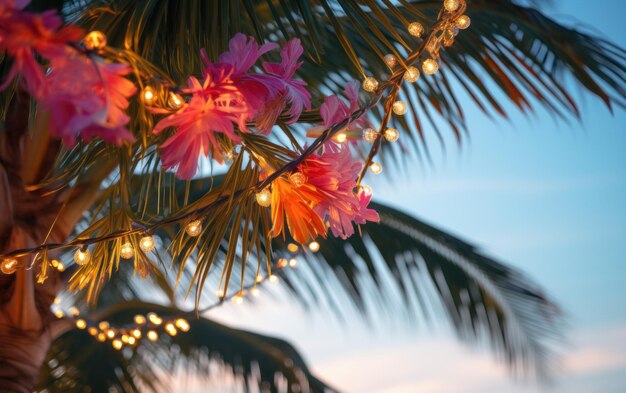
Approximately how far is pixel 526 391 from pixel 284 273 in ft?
2.68

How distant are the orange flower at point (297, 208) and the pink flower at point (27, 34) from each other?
0.87ft

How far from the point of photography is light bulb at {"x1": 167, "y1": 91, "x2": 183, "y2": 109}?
591 millimetres

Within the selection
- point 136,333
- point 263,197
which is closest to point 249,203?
point 263,197

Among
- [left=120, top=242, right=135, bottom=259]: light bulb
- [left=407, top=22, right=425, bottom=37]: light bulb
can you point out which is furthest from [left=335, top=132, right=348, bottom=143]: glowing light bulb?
[left=120, top=242, right=135, bottom=259]: light bulb

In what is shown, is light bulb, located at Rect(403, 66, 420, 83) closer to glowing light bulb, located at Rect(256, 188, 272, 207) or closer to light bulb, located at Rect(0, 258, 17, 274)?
glowing light bulb, located at Rect(256, 188, 272, 207)

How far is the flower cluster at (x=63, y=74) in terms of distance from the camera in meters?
0.45

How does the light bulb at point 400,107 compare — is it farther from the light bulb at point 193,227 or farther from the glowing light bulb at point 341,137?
the light bulb at point 193,227

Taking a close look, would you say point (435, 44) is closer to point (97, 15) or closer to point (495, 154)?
point (97, 15)

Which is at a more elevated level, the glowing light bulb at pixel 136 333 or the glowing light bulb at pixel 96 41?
the glowing light bulb at pixel 136 333

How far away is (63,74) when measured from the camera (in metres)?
0.47

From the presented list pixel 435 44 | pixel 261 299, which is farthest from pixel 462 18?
pixel 261 299

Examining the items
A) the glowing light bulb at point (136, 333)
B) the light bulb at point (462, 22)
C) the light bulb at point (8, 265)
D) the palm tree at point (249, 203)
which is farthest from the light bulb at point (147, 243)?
the glowing light bulb at point (136, 333)

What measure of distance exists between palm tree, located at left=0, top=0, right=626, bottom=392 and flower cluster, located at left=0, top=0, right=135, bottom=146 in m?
0.07

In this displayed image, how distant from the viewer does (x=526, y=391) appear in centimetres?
229
